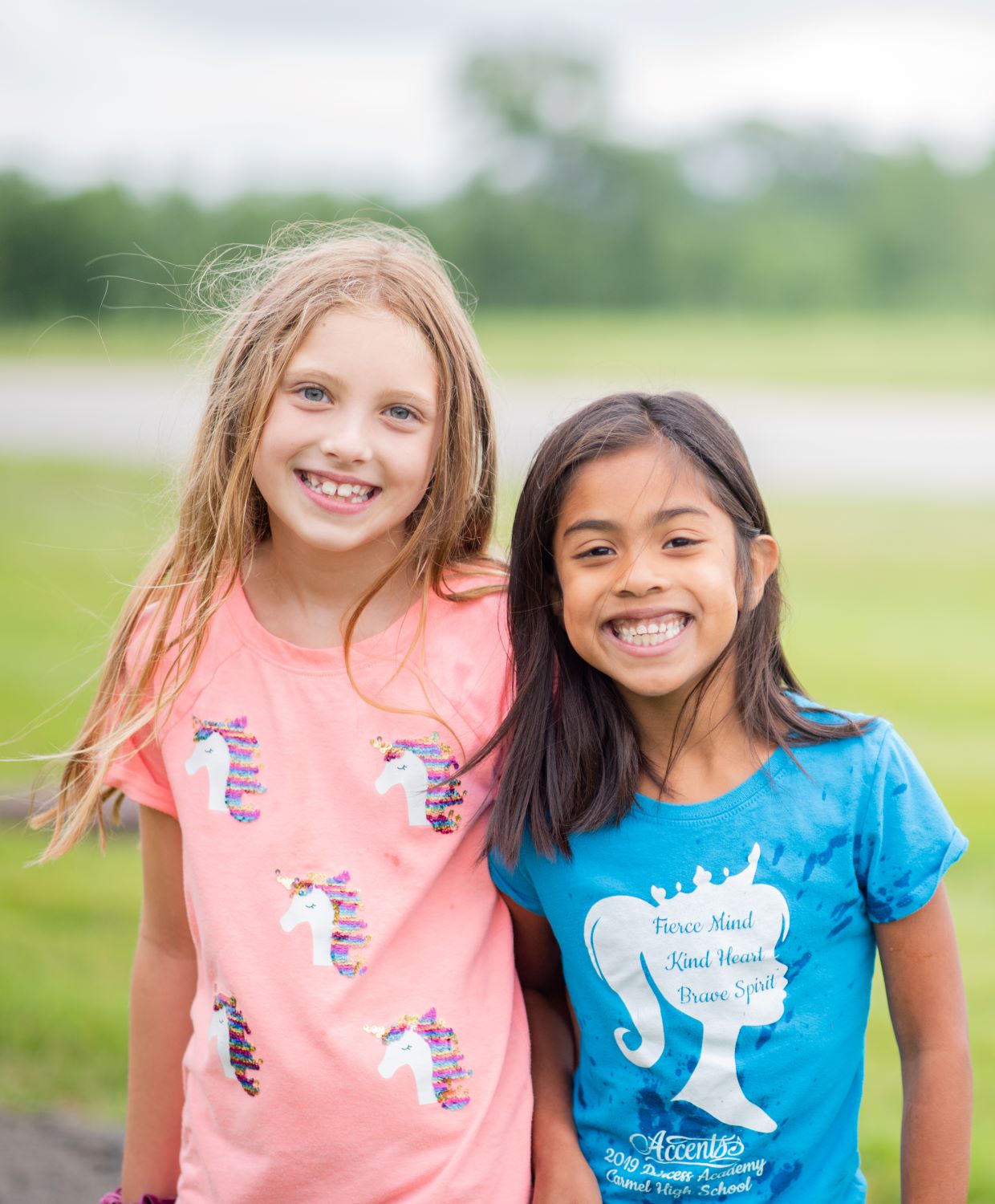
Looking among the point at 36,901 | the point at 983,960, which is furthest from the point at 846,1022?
the point at 36,901

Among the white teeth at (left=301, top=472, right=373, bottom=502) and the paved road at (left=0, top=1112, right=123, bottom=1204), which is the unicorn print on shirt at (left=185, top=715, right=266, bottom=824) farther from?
the paved road at (left=0, top=1112, right=123, bottom=1204)

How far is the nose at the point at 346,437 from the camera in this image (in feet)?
5.47

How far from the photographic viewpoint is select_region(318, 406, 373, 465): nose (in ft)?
5.47

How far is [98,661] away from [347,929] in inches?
159

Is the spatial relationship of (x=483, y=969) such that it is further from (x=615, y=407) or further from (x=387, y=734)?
(x=615, y=407)

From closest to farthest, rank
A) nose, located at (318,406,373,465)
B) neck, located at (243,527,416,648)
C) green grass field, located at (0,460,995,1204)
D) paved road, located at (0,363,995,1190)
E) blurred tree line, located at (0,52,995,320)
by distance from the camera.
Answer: nose, located at (318,406,373,465)
neck, located at (243,527,416,648)
green grass field, located at (0,460,995,1204)
paved road, located at (0,363,995,1190)
blurred tree line, located at (0,52,995,320)

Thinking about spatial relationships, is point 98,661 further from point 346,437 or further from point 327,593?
point 346,437

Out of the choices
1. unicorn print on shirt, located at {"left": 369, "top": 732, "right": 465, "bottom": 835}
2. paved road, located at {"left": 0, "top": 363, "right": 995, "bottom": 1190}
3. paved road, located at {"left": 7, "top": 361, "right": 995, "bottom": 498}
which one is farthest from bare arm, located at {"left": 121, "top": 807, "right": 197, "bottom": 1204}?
paved road, located at {"left": 7, "top": 361, "right": 995, "bottom": 498}

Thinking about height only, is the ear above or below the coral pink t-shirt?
above

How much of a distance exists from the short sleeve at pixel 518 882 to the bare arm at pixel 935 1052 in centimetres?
42

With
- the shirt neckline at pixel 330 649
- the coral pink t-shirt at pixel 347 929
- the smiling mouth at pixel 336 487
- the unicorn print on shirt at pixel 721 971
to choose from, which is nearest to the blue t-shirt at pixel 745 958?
Result: the unicorn print on shirt at pixel 721 971

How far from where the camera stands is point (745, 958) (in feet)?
5.25

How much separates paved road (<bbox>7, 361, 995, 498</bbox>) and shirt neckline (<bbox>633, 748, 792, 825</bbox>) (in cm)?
897

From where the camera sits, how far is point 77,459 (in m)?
12.2
